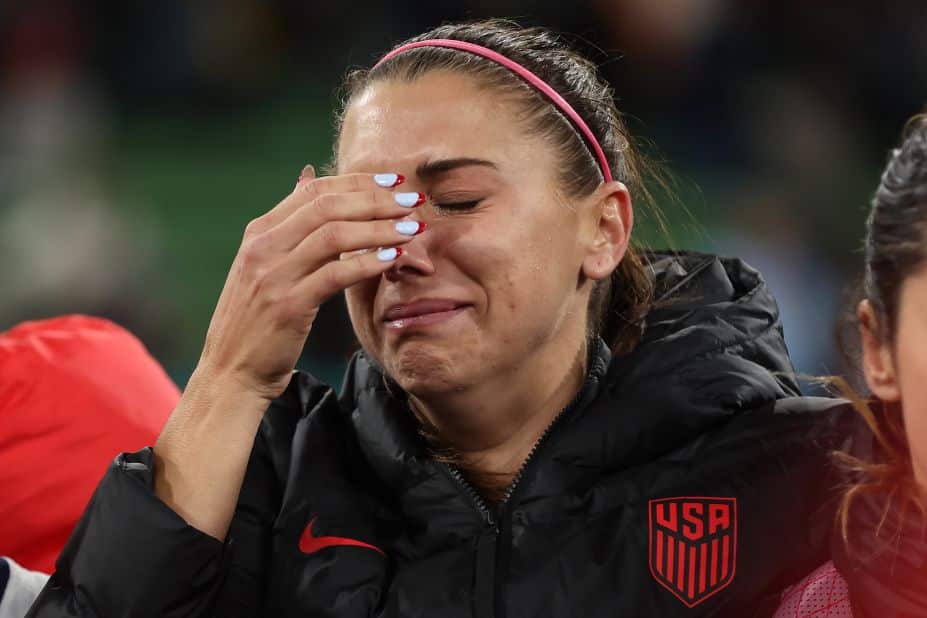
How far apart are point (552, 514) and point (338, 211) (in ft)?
1.26

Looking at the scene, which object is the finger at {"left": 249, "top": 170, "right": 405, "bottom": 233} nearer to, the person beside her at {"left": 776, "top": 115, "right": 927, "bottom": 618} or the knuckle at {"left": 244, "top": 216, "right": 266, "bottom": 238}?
the knuckle at {"left": 244, "top": 216, "right": 266, "bottom": 238}

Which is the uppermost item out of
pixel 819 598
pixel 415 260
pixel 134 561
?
pixel 415 260

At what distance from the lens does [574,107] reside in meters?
1.46

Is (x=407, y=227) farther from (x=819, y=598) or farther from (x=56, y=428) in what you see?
(x=56, y=428)

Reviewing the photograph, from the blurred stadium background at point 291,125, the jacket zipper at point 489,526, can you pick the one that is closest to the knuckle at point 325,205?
the jacket zipper at point 489,526

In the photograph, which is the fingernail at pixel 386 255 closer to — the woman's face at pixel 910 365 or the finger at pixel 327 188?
the finger at pixel 327 188

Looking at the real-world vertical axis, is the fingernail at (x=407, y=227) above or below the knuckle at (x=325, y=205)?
below

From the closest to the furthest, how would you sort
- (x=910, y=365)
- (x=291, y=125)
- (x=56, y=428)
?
(x=910, y=365), (x=56, y=428), (x=291, y=125)

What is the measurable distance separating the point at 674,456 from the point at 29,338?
98 cm

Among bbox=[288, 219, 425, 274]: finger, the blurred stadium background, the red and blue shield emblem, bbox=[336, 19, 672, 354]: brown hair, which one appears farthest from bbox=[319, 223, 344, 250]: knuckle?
the blurred stadium background

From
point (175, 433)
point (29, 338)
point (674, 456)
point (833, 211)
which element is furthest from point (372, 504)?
point (833, 211)

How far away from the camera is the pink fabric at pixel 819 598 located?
112 centimetres

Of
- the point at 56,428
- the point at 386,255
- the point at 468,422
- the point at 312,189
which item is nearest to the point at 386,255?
the point at 386,255

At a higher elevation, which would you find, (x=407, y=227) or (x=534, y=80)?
(x=534, y=80)
